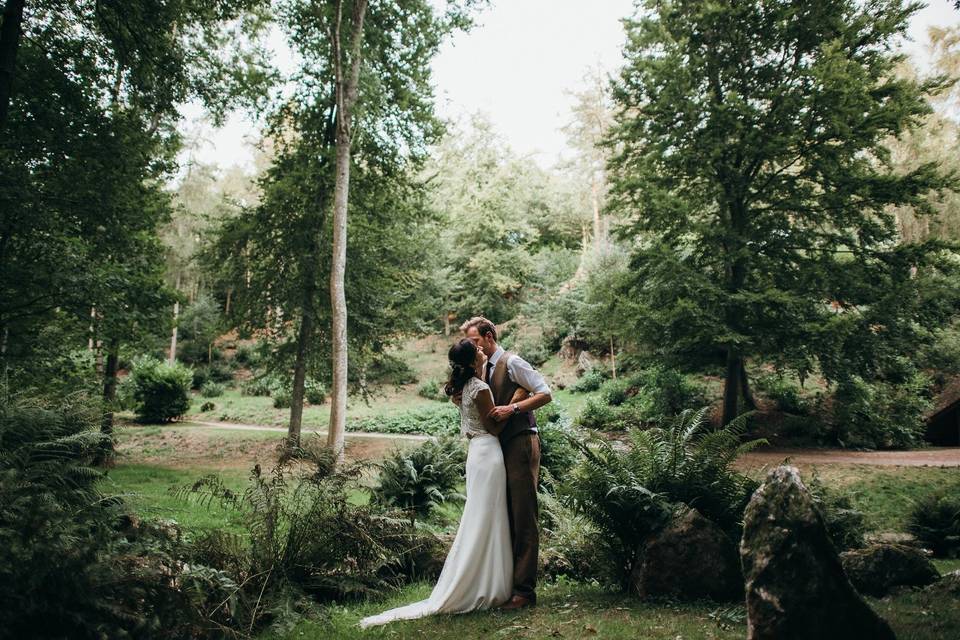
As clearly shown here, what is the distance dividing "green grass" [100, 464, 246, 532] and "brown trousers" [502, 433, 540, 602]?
309 centimetres

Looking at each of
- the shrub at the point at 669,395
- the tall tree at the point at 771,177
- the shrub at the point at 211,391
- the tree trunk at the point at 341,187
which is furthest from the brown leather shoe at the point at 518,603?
the shrub at the point at 211,391

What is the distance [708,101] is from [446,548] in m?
13.4

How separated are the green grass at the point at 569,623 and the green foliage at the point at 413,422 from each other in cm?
1670

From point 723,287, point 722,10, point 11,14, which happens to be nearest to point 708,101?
point 722,10

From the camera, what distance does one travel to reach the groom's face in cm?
546

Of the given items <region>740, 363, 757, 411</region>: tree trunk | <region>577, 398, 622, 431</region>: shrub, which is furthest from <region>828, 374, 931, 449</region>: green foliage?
<region>577, 398, 622, 431</region>: shrub

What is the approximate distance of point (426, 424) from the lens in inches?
888

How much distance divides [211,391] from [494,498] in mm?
32917

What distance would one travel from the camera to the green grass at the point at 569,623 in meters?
3.87

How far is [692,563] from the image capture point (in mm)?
4578

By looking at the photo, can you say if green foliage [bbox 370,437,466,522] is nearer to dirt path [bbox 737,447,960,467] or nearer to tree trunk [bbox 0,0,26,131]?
dirt path [bbox 737,447,960,467]

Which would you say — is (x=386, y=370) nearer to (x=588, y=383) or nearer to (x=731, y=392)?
Answer: (x=731, y=392)

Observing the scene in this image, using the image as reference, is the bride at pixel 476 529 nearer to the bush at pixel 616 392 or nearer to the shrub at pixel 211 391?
the bush at pixel 616 392

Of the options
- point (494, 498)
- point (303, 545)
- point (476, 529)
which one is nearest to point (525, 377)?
point (494, 498)
